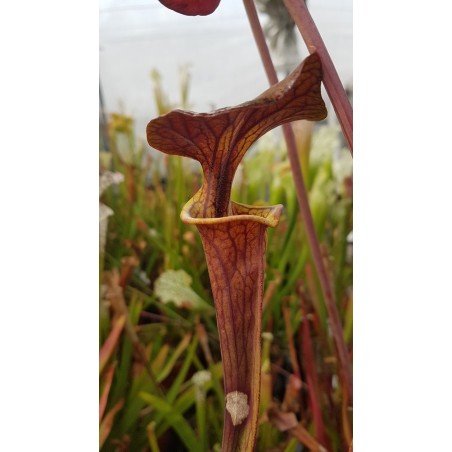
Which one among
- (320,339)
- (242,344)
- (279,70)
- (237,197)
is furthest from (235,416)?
(279,70)

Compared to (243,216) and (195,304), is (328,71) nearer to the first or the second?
(243,216)

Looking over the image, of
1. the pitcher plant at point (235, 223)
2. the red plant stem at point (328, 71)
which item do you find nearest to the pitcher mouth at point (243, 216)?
the pitcher plant at point (235, 223)

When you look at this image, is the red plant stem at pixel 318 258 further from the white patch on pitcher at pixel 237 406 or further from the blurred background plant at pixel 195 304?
the white patch on pitcher at pixel 237 406

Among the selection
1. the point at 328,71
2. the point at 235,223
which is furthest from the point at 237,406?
the point at 328,71

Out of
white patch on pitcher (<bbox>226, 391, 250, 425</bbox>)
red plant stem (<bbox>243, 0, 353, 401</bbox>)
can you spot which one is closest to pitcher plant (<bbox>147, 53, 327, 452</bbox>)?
white patch on pitcher (<bbox>226, 391, 250, 425</bbox>)

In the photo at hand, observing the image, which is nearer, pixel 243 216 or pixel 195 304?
pixel 243 216
